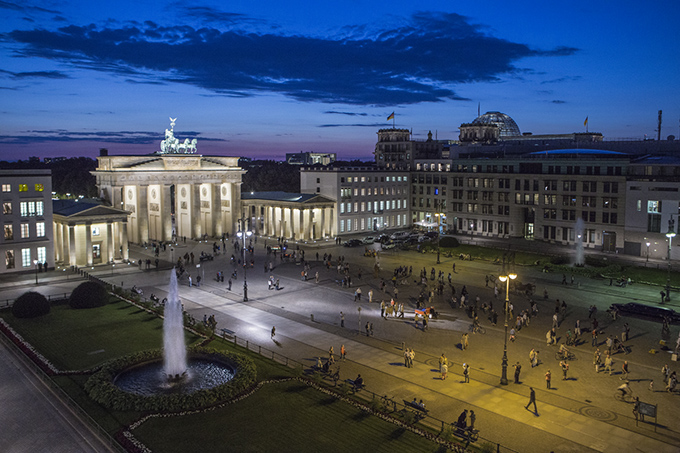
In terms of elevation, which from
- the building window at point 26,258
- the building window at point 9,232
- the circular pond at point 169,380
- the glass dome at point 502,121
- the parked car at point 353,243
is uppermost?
the glass dome at point 502,121

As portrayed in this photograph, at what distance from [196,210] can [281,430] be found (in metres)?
71.6

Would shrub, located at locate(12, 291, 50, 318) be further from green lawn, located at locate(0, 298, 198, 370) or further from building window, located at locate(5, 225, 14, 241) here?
building window, located at locate(5, 225, 14, 241)

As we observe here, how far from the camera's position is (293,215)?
9338 centimetres

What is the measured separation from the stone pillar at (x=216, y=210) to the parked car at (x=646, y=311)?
6606 cm

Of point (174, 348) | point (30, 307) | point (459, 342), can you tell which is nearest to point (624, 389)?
point (459, 342)

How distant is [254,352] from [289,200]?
57.8 metres

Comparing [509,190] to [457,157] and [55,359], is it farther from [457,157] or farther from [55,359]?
[55,359]

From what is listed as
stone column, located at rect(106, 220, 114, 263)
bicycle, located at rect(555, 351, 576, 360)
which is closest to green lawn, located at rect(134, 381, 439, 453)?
bicycle, located at rect(555, 351, 576, 360)

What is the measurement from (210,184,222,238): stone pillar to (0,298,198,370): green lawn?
153 feet

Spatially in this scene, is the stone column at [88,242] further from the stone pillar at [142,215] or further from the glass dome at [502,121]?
the glass dome at [502,121]

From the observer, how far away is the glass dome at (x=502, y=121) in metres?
160

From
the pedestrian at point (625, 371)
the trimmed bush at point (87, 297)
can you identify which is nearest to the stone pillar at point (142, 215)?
the trimmed bush at point (87, 297)

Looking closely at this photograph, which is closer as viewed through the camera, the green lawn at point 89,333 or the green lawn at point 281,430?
the green lawn at point 281,430

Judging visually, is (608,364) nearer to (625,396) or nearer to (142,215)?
(625,396)
